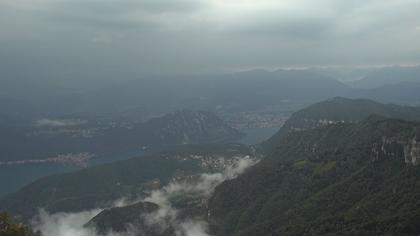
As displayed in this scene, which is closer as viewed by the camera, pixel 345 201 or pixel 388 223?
pixel 388 223

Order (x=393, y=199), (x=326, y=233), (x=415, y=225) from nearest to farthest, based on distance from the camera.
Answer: (x=415, y=225), (x=326, y=233), (x=393, y=199)

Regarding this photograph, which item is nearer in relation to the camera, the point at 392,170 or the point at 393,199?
the point at 393,199

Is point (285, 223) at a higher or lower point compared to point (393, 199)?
lower

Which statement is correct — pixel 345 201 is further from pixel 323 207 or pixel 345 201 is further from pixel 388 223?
pixel 388 223

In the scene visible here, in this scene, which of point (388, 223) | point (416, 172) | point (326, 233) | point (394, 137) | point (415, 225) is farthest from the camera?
point (394, 137)

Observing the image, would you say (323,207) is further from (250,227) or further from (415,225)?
(415,225)

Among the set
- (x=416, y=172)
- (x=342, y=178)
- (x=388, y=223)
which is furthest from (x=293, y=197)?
(x=388, y=223)

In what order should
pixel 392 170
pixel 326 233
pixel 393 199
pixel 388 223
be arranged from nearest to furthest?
pixel 388 223 → pixel 326 233 → pixel 393 199 → pixel 392 170

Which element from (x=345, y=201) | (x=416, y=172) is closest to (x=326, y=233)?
(x=345, y=201)

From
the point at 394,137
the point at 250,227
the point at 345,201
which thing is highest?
the point at 394,137
